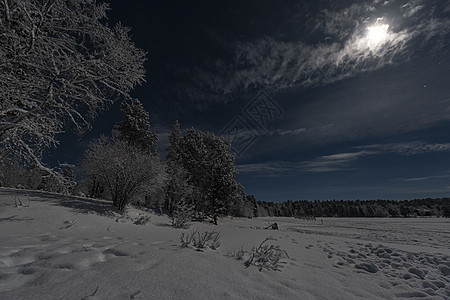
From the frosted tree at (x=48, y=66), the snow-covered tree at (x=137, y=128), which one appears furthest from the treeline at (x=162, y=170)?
the frosted tree at (x=48, y=66)

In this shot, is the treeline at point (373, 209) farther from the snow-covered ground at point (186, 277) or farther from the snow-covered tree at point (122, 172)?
the snow-covered ground at point (186, 277)

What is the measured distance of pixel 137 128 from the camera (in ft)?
82.1

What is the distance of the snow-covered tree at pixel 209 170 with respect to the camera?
21.1m

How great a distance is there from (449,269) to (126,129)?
27778mm

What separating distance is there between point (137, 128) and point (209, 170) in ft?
36.9

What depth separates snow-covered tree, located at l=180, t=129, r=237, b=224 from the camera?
21.1m

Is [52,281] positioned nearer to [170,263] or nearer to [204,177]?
[170,263]

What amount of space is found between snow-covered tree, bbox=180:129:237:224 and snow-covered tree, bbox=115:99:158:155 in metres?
4.31

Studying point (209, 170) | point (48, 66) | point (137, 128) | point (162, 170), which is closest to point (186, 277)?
point (48, 66)

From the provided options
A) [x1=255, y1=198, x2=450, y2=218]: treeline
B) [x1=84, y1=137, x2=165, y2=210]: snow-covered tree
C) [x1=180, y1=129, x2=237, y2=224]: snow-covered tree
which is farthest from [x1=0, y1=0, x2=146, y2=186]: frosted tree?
[x1=255, y1=198, x2=450, y2=218]: treeline

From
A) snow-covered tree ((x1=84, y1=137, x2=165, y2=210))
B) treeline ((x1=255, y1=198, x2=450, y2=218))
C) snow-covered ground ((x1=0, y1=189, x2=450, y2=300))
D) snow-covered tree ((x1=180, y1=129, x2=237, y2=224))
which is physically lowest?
snow-covered ground ((x1=0, y1=189, x2=450, y2=300))

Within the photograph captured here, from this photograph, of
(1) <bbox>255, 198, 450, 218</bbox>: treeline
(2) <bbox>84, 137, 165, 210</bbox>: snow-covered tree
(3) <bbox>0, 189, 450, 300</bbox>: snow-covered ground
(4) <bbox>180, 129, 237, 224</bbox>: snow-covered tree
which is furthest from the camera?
(1) <bbox>255, 198, 450, 218</bbox>: treeline

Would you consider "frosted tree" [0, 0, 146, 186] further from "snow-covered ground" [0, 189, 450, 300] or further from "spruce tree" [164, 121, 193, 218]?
"spruce tree" [164, 121, 193, 218]

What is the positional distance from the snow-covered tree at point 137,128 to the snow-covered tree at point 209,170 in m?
4.31
